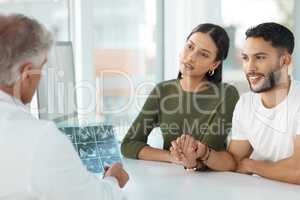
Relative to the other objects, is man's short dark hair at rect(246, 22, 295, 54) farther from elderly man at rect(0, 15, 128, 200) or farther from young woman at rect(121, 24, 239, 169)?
elderly man at rect(0, 15, 128, 200)

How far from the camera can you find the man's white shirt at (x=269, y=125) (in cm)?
182

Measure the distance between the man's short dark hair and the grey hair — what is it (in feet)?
3.46

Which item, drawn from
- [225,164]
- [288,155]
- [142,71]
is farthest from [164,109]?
[142,71]

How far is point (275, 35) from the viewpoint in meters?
1.85

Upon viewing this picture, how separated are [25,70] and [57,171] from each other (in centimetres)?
27

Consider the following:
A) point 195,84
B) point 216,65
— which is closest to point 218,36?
point 216,65

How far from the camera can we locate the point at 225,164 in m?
1.85

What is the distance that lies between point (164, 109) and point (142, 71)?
1.53 metres

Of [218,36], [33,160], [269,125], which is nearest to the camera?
[33,160]

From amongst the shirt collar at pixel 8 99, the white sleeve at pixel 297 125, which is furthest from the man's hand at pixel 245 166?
the shirt collar at pixel 8 99

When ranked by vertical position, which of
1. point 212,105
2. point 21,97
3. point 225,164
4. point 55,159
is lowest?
point 225,164

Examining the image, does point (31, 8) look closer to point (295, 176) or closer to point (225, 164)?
point (225, 164)

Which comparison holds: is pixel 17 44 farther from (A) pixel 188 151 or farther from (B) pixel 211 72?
(B) pixel 211 72

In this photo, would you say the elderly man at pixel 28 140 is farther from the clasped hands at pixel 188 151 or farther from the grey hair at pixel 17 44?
the clasped hands at pixel 188 151
